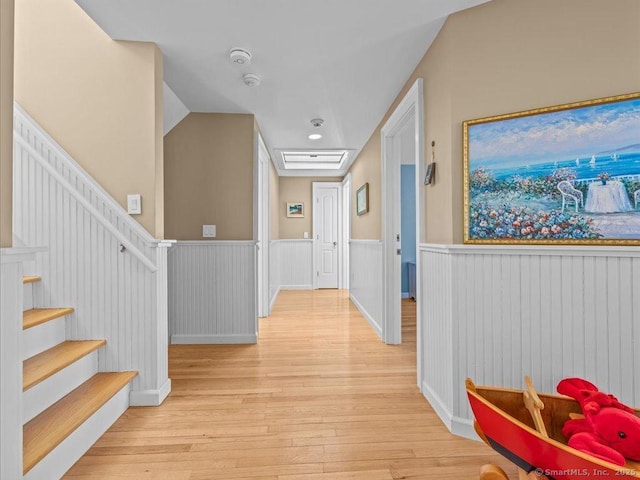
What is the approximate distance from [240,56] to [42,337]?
6.81ft

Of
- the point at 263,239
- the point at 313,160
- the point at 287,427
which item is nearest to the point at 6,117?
the point at 287,427

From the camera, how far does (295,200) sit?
6570 mm

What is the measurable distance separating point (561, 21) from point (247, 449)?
8.42 ft

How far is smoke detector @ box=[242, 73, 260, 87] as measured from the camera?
2479mm

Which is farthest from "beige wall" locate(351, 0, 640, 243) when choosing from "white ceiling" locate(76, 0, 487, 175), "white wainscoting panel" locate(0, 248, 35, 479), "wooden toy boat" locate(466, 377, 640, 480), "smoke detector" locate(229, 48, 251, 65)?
"white wainscoting panel" locate(0, 248, 35, 479)

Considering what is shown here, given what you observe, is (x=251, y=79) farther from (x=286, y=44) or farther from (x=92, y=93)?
(x=92, y=93)

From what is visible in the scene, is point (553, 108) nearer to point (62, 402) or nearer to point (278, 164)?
point (62, 402)

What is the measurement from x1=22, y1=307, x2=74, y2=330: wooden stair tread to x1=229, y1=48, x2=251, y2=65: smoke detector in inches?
75.1

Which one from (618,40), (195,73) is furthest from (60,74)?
(618,40)

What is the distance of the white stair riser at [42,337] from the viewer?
172 centimetres

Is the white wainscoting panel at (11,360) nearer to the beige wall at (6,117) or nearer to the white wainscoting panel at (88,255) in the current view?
the beige wall at (6,117)

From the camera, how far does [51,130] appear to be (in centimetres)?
200

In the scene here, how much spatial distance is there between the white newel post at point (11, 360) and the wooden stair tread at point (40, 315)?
691 mm

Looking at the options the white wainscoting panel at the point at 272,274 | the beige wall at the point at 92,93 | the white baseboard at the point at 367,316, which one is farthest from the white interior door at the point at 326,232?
the beige wall at the point at 92,93
